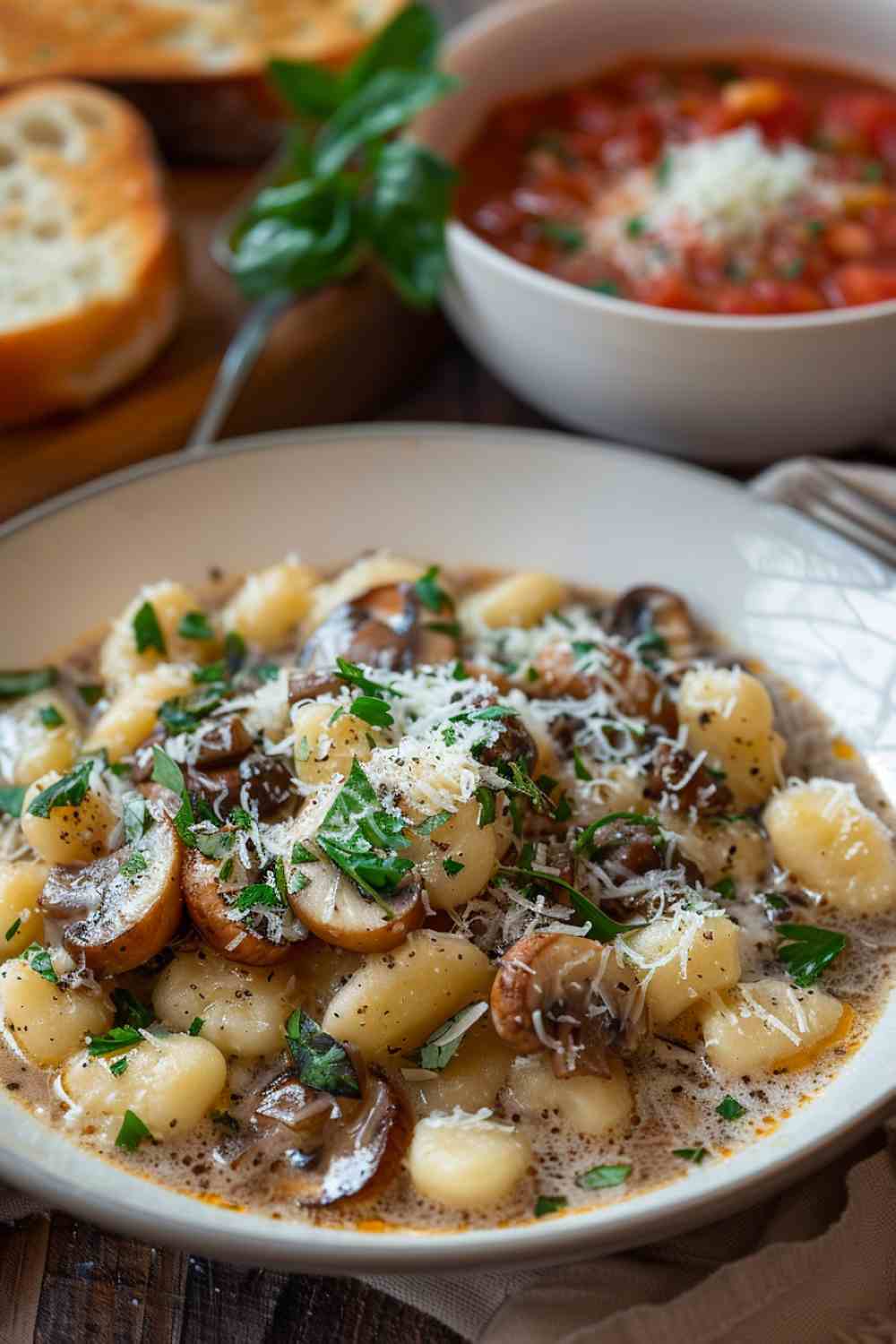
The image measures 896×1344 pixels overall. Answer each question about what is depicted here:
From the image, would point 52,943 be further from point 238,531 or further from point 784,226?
point 784,226

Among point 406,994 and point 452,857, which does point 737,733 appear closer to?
point 452,857

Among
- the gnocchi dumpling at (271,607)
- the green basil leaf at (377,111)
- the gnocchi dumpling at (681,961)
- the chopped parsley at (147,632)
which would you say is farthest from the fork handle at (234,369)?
the gnocchi dumpling at (681,961)

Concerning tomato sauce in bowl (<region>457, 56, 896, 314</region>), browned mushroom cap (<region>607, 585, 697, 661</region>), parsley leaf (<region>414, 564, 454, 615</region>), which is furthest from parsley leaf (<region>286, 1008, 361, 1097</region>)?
tomato sauce in bowl (<region>457, 56, 896, 314</region>)

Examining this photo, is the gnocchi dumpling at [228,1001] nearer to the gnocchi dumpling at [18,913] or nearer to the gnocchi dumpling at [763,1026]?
the gnocchi dumpling at [18,913]

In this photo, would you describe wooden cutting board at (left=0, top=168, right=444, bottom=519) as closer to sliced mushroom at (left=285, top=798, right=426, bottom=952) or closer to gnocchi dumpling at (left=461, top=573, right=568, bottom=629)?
gnocchi dumpling at (left=461, top=573, right=568, bottom=629)

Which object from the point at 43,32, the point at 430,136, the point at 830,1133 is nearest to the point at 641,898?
the point at 830,1133

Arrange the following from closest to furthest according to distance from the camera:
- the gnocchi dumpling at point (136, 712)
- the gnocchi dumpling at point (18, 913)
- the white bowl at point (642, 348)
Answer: the gnocchi dumpling at point (18, 913) → the gnocchi dumpling at point (136, 712) → the white bowl at point (642, 348)
